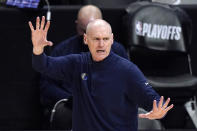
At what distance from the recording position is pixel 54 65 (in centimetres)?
249

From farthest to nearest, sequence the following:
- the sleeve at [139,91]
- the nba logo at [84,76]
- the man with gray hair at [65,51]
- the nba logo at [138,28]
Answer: the nba logo at [138,28] < the man with gray hair at [65,51] < the nba logo at [84,76] < the sleeve at [139,91]

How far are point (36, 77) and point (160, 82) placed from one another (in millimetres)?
1210

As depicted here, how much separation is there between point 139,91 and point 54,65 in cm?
48

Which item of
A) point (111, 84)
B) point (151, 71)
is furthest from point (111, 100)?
point (151, 71)

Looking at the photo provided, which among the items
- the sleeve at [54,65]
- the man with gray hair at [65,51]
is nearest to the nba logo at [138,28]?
the man with gray hair at [65,51]

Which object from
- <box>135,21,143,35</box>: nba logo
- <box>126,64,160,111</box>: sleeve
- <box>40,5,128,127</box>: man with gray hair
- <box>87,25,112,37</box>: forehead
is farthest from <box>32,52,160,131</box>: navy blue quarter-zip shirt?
<box>135,21,143,35</box>: nba logo

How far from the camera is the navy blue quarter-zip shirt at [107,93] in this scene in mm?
2416

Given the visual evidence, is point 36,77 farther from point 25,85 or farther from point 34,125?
point 34,125

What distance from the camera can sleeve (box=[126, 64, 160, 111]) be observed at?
2.38m

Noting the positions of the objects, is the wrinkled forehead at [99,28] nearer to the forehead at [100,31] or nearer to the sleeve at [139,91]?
the forehead at [100,31]

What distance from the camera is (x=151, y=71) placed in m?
4.49

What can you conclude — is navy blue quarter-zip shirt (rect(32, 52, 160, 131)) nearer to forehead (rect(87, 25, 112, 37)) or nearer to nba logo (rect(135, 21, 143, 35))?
forehead (rect(87, 25, 112, 37))

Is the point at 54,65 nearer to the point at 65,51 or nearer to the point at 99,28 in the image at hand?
the point at 99,28

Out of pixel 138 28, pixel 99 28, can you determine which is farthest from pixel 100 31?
pixel 138 28
